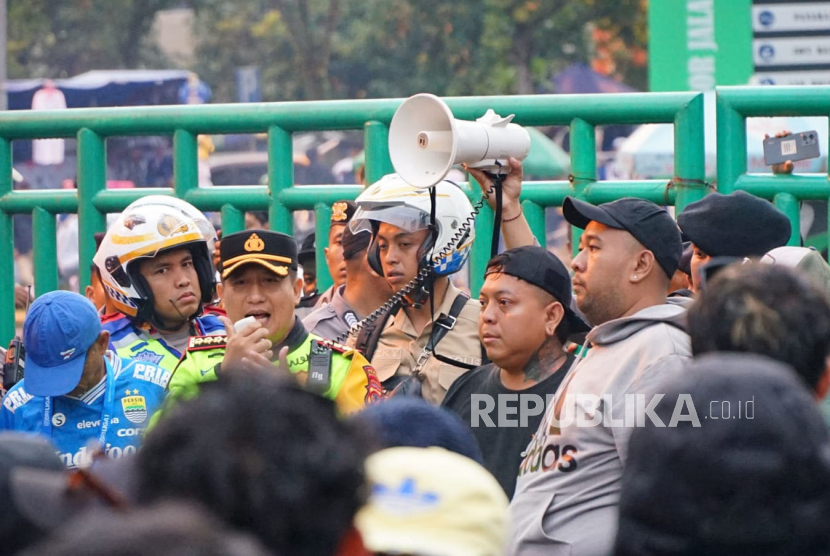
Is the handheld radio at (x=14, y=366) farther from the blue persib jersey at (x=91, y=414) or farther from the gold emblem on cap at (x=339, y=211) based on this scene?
the gold emblem on cap at (x=339, y=211)

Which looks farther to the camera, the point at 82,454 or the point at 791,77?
the point at 791,77

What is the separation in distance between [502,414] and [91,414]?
58.0 inches

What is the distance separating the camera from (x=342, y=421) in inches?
71.7

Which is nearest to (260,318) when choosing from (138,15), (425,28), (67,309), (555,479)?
(67,309)

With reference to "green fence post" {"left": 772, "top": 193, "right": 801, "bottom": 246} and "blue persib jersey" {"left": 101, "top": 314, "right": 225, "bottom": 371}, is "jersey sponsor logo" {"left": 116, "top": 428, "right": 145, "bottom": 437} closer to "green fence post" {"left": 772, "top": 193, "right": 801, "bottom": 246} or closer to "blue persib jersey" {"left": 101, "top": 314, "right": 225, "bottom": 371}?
"blue persib jersey" {"left": 101, "top": 314, "right": 225, "bottom": 371}

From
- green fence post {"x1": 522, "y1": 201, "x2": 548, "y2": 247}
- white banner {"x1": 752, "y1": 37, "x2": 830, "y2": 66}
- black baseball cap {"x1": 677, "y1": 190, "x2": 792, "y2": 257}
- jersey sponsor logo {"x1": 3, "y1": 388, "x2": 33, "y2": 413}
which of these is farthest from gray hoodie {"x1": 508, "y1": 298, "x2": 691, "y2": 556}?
white banner {"x1": 752, "y1": 37, "x2": 830, "y2": 66}

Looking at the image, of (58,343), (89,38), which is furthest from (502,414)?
(89,38)

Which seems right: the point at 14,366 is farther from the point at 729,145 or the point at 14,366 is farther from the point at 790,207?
the point at 790,207

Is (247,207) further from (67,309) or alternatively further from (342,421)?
(342,421)

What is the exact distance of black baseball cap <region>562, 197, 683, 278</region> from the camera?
4055 mm

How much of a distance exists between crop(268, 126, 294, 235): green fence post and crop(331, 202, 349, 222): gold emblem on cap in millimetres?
225

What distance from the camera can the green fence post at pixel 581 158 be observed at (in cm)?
527

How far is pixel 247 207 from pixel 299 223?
8.76 meters

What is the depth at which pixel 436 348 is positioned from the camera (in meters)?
4.84
